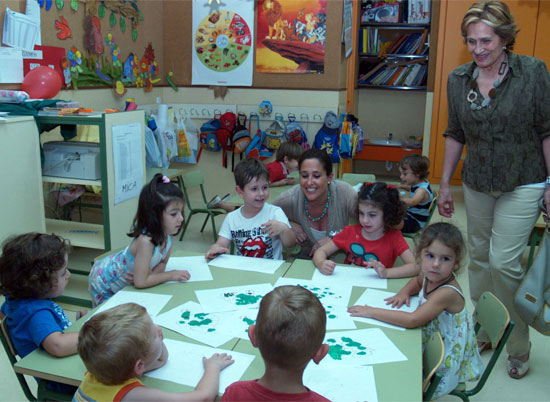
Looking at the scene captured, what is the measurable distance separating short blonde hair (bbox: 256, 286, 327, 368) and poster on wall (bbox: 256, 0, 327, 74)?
13.6ft

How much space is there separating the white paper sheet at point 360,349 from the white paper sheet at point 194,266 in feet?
2.04

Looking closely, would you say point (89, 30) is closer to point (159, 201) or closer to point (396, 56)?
point (159, 201)

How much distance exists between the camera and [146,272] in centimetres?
177

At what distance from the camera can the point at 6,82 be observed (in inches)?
125

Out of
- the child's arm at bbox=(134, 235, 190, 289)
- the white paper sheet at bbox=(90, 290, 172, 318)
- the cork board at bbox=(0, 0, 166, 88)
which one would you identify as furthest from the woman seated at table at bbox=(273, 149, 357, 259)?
the cork board at bbox=(0, 0, 166, 88)

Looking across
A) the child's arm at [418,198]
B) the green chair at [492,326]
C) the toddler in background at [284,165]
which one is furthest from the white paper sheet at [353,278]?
the toddler in background at [284,165]

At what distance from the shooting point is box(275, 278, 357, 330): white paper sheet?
59.2 inches

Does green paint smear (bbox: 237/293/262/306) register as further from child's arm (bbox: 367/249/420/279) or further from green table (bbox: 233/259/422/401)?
child's arm (bbox: 367/249/420/279)

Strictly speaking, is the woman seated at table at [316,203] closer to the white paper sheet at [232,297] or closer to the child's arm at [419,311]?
the white paper sheet at [232,297]

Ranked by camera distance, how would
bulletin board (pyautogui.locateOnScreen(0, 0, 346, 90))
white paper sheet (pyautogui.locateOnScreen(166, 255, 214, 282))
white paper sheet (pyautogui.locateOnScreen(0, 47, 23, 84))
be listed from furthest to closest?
bulletin board (pyautogui.locateOnScreen(0, 0, 346, 90)) < white paper sheet (pyautogui.locateOnScreen(0, 47, 23, 84)) < white paper sheet (pyautogui.locateOnScreen(166, 255, 214, 282))

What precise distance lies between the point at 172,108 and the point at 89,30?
1377 millimetres

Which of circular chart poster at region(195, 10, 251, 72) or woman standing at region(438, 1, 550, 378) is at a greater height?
circular chart poster at region(195, 10, 251, 72)

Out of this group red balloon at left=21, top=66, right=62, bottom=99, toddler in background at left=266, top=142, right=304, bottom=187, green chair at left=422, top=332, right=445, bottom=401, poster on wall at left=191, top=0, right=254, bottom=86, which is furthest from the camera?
poster on wall at left=191, top=0, right=254, bottom=86

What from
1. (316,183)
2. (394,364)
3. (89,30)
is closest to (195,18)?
(89,30)
